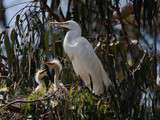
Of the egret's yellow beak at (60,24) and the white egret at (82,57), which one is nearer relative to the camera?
the white egret at (82,57)

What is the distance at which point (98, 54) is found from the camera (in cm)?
661

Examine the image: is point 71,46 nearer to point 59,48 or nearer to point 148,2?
point 59,48

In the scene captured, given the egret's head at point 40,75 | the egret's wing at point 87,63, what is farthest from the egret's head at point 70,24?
the egret's head at point 40,75

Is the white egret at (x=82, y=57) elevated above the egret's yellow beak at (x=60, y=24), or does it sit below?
below

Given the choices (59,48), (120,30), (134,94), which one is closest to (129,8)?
(120,30)

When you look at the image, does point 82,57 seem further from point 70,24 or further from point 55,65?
point 55,65

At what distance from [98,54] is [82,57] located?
7.1 inches

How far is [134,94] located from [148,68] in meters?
0.25

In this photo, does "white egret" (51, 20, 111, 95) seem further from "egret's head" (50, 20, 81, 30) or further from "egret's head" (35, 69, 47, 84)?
"egret's head" (35, 69, 47, 84)

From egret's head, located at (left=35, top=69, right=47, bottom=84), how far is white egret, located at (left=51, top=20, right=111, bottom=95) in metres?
0.30

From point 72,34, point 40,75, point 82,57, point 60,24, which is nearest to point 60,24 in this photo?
point 60,24

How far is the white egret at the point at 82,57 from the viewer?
6.52 meters

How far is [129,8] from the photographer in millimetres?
7270

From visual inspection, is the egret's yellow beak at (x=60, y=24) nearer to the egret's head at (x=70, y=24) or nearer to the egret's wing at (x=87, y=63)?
the egret's head at (x=70, y=24)
